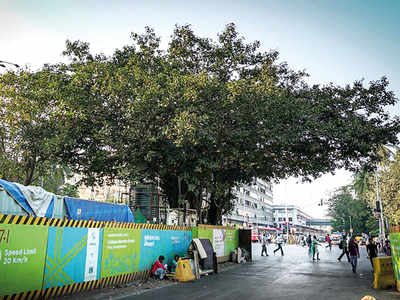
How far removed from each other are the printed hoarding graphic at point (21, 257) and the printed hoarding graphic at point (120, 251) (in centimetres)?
275

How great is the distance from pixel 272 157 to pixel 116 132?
925cm

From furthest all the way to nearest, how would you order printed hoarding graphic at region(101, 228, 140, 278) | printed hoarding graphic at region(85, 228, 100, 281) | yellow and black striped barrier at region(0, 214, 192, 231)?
printed hoarding graphic at region(101, 228, 140, 278) → printed hoarding graphic at region(85, 228, 100, 281) → yellow and black striped barrier at region(0, 214, 192, 231)

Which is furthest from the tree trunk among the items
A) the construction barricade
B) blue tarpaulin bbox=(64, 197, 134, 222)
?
the construction barricade

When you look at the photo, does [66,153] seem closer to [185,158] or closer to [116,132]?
[116,132]

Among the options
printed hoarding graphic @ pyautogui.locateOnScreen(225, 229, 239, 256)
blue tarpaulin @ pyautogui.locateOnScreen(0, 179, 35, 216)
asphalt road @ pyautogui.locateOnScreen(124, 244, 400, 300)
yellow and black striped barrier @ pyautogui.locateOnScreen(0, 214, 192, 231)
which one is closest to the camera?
yellow and black striped barrier @ pyautogui.locateOnScreen(0, 214, 192, 231)

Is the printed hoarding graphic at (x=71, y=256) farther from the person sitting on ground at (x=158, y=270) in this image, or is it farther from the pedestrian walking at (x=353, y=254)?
the pedestrian walking at (x=353, y=254)

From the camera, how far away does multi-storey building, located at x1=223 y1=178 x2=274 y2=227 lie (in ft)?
292

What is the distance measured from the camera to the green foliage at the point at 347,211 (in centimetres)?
7699

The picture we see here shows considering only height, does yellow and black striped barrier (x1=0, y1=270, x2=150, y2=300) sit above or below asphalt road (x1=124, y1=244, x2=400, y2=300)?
above

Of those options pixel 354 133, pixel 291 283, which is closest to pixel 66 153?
pixel 291 283

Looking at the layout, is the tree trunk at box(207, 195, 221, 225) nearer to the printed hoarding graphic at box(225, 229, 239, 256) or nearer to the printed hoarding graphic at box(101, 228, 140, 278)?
the printed hoarding graphic at box(225, 229, 239, 256)

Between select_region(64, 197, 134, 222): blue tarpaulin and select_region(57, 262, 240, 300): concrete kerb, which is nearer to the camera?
select_region(57, 262, 240, 300): concrete kerb

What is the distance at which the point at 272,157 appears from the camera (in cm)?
2016

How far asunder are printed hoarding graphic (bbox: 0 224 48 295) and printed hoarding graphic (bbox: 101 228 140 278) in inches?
108
